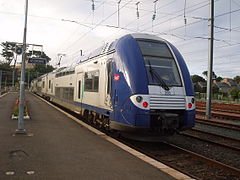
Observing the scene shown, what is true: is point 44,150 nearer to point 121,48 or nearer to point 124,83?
point 124,83

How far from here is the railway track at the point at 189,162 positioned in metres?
6.05

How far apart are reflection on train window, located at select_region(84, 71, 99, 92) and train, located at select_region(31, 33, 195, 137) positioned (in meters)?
0.48

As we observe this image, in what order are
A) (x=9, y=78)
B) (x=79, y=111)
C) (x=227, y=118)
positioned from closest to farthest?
(x=79, y=111) < (x=227, y=118) < (x=9, y=78)

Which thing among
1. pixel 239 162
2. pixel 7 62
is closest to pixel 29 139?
pixel 239 162

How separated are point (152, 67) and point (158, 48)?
89 cm

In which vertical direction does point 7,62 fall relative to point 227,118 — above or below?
above

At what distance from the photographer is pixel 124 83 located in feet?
26.1

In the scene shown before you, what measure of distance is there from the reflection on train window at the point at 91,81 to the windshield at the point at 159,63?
2.39m

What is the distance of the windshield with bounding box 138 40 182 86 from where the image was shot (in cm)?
825

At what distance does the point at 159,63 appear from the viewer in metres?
8.51

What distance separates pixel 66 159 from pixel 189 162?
10.3ft

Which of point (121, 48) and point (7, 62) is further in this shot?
point (7, 62)

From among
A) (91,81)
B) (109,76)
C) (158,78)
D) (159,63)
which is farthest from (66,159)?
(91,81)

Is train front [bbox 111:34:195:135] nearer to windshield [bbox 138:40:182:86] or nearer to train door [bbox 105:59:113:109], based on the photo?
windshield [bbox 138:40:182:86]
